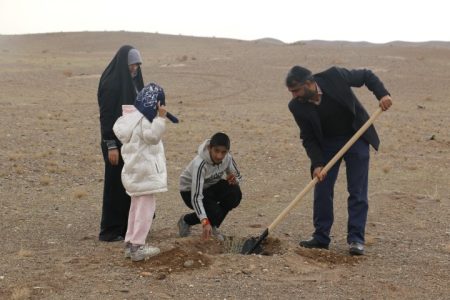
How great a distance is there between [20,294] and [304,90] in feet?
9.04

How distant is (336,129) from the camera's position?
6.20 m

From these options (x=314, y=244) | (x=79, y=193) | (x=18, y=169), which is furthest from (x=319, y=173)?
(x=18, y=169)

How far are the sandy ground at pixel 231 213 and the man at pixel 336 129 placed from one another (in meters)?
0.34

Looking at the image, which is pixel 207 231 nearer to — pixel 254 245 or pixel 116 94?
pixel 254 245

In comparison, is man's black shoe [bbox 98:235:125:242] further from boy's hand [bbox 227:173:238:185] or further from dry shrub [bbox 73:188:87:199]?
dry shrub [bbox 73:188:87:199]

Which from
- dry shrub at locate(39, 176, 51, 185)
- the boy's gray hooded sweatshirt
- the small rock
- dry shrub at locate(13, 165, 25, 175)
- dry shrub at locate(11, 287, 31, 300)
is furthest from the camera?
dry shrub at locate(13, 165, 25, 175)

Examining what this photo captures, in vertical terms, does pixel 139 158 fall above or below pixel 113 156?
above

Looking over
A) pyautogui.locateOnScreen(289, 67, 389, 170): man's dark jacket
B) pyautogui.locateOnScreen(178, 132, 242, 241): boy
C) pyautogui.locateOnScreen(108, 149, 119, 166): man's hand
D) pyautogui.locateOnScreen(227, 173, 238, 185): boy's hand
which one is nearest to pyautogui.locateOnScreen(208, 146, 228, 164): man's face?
pyautogui.locateOnScreen(178, 132, 242, 241): boy

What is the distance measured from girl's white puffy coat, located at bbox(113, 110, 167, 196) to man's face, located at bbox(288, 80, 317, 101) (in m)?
1.19

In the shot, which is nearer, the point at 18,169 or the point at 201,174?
the point at 201,174

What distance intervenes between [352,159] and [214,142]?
1.24m

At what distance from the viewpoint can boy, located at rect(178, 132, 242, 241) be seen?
6078 mm

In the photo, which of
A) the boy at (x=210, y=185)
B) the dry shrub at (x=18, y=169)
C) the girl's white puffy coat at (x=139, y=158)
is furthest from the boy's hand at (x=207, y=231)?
the dry shrub at (x=18, y=169)

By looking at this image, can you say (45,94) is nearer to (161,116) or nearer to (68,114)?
(68,114)
